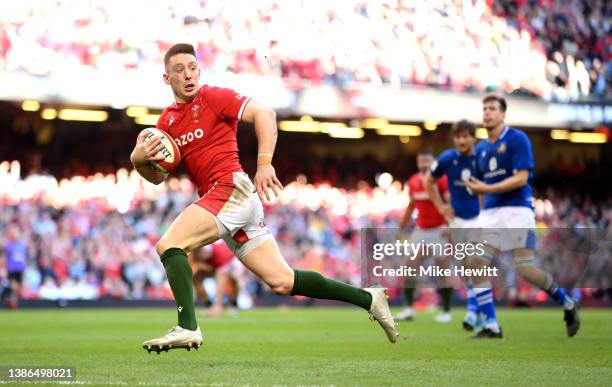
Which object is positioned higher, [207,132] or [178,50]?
[178,50]

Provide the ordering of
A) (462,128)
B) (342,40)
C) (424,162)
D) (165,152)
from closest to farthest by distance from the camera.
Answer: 1. (165,152)
2. (462,128)
3. (424,162)
4. (342,40)

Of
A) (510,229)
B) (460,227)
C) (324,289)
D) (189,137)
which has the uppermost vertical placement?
(189,137)

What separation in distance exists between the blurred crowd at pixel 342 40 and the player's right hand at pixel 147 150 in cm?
1485

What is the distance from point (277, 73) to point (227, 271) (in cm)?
743

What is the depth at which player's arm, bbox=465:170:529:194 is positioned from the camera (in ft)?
32.1

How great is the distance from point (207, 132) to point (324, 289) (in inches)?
51.5

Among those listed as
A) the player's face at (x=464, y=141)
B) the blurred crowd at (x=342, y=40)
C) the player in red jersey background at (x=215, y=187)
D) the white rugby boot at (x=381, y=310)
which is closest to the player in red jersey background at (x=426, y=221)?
the player's face at (x=464, y=141)

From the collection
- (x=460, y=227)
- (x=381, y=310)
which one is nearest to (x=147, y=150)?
(x=381, y=310)

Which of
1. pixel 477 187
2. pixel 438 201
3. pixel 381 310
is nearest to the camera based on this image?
pixel 381 310

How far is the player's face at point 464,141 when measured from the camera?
37.8 ft

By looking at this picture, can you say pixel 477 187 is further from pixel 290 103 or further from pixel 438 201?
pixel 290 103

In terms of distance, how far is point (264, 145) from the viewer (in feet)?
21.2

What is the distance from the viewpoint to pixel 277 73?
23.1 m

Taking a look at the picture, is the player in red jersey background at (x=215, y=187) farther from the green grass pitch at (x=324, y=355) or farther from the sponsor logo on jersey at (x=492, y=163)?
the sponsor logo on jersey at (x=492, y=163)
